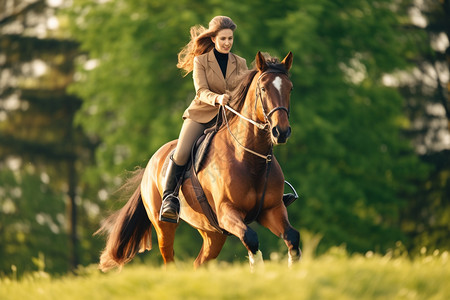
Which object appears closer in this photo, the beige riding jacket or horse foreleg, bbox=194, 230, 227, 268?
Answer: the beige riding jacket

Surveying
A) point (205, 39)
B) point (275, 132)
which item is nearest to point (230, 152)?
point (275, 132)

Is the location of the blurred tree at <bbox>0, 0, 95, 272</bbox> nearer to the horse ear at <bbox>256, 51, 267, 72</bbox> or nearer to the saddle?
the saddle

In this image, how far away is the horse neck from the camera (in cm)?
830

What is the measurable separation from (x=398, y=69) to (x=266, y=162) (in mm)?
16790

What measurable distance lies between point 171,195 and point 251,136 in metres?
1.55

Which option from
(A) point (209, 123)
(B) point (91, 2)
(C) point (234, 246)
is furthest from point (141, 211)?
(B) point (91, 2)

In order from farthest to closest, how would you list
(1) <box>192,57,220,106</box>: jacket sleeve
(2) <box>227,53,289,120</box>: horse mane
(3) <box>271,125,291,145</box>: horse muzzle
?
1. (1) <box>192,57,220,106</box>: jacket sleeve
2. (2) <box>227,53,289,120</box>: horse mane
3. (3) <box>271,125,291,145</box>: horse muzzle

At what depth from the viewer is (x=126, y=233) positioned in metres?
10.7

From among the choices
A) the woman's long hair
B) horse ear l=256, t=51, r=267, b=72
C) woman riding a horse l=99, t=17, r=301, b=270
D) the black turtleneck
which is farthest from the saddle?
horse ear l=256, t=51, r=267, b=72

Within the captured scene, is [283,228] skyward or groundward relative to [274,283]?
groundward

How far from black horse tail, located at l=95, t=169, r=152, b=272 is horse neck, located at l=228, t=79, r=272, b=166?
2830 mm

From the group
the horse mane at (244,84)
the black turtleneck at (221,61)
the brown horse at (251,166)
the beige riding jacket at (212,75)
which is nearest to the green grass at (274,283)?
the brown horse at (251,166)

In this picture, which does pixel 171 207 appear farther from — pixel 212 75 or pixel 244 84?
pixel 244 84

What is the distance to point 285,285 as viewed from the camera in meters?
6.03
